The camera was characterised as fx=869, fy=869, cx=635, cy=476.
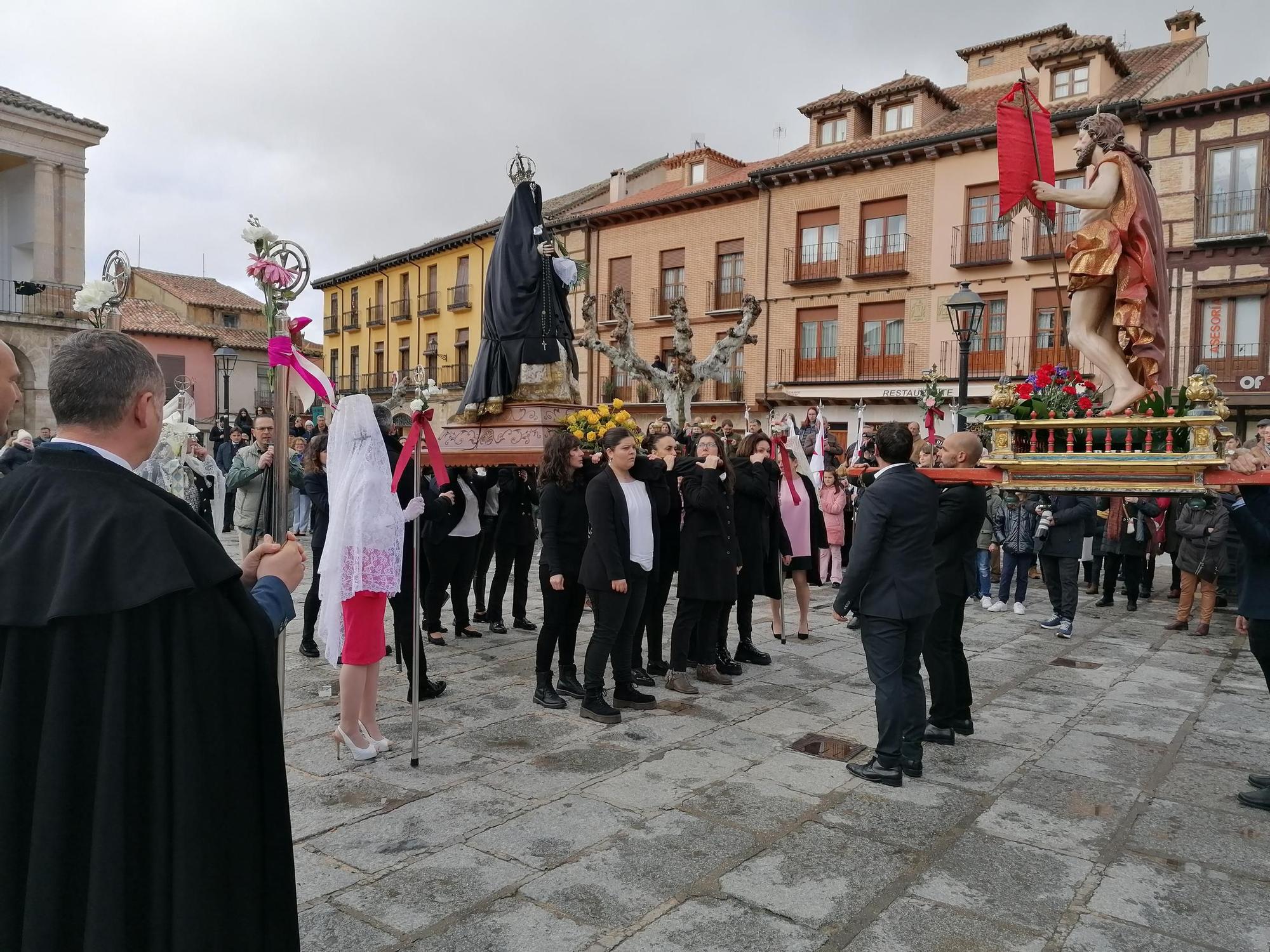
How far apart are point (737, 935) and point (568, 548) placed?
128 inches

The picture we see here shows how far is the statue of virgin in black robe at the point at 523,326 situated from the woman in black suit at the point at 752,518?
156 centimetres

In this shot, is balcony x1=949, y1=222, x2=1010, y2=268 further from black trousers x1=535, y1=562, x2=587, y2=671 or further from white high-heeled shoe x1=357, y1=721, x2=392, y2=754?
white high-heeled shoe x1=357, y1=721, x2=392, y2=754

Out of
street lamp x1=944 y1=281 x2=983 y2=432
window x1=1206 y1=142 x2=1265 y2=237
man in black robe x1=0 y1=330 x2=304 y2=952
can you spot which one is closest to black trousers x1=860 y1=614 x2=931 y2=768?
man in black robe x1=0 y1=330 x2=304 y2=952

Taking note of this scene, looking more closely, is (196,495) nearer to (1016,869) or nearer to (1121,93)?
(1016,869)

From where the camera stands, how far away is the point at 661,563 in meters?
6.99

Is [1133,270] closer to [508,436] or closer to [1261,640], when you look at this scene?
[1261,640]

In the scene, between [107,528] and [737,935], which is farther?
[737,935]

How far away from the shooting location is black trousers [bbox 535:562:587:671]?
19.4 ft

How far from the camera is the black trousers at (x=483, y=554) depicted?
27.0 feet

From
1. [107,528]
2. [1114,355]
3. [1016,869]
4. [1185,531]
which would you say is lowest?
[1016,869]

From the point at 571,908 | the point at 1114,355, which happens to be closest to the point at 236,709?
the point at 571,908

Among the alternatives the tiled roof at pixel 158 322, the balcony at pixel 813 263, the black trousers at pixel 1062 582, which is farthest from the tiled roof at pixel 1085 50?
the tiled roof at pixel 158 322

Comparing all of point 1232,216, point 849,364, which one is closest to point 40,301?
point 849,364

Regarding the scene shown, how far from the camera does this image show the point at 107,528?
5.69ft
